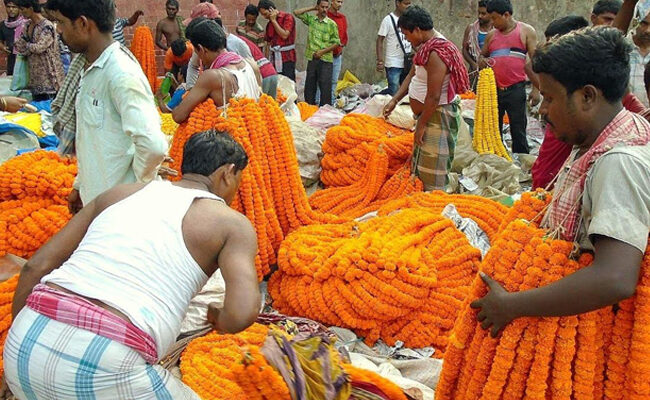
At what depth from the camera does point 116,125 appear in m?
3.04

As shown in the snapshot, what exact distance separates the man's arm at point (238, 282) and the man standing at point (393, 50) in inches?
285

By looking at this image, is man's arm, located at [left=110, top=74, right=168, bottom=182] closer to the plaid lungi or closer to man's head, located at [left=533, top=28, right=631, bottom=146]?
man's head, located at [left=533, top=28, right=631, bottom=146]

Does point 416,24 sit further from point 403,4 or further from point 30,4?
point 30,4

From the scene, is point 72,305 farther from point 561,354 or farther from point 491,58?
point 491,58

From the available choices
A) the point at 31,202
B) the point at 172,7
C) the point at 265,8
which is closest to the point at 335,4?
the point at 265,8

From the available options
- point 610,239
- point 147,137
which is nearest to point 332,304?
point 147,137

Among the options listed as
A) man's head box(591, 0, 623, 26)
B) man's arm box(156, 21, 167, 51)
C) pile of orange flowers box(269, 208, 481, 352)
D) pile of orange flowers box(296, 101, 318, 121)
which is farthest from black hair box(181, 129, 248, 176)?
man's arm box(156, 21, 167, 51)

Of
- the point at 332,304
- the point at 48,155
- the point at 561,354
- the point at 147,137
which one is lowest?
the point at 332,304

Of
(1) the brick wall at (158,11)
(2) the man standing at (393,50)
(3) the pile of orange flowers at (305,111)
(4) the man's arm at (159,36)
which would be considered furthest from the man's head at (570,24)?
(1) the brick wall at (158,11)

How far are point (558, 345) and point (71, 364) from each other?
1395 millimetres

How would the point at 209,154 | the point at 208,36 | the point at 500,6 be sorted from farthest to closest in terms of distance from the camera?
1. the point at 500,6
2. the point at 208,36
3. the point at 209,154

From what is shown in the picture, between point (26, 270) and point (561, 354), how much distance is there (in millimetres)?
1704

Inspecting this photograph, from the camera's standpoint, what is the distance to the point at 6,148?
241 inches

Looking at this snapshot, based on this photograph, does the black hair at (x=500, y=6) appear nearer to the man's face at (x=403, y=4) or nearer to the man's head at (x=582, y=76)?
the man's face at (x=403, y=4)
